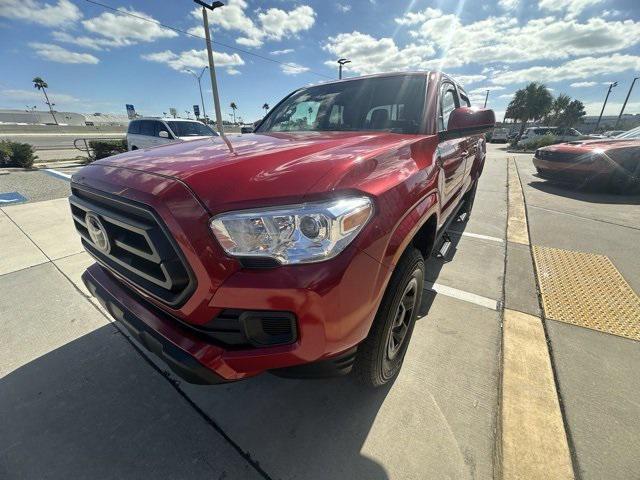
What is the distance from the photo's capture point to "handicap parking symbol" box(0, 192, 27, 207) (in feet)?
18.8

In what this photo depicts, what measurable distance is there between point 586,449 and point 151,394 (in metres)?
2.36

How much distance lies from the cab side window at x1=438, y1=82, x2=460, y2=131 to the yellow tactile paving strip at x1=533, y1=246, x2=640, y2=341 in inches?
72.9

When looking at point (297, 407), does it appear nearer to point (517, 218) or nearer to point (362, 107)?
point (362, 107)

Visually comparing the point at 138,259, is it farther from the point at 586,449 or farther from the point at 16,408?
the point at 586,449

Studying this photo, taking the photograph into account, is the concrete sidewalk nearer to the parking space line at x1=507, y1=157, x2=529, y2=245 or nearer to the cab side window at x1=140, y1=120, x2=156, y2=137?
the parking space line at x1=507, y1=157, x2=529, y2=245

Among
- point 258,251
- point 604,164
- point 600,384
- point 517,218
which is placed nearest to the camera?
point 258,251

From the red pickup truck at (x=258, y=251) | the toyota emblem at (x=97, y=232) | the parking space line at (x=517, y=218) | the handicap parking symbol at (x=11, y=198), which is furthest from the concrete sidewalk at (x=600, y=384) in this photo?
the handicap parking symbol at (x=11, y=198)

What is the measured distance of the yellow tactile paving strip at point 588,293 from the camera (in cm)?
252

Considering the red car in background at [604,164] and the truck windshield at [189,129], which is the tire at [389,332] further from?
the truck windshield at [189,129]

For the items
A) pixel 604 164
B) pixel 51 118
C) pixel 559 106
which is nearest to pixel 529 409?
pixel 604 164

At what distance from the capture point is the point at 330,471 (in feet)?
4.76

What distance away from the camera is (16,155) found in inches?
407

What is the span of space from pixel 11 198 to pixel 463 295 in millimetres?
8191

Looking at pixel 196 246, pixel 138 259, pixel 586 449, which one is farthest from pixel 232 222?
pixel 586 449
